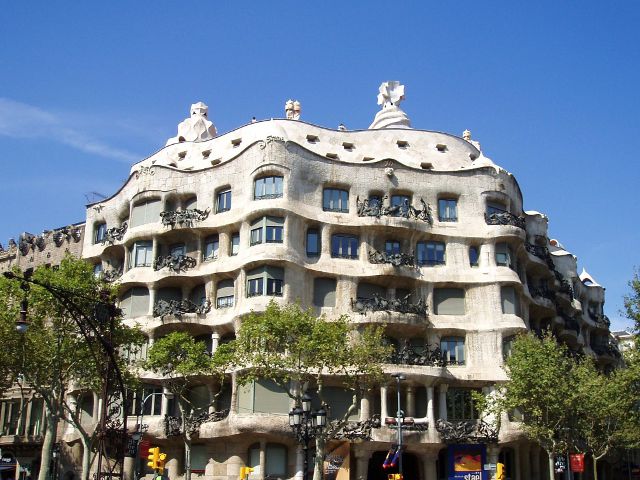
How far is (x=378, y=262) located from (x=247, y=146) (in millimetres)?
10761

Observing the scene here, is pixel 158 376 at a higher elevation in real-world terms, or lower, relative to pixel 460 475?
higher

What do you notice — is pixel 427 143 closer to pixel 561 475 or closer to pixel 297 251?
pixel 297 251

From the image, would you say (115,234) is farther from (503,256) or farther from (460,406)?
(503,256)

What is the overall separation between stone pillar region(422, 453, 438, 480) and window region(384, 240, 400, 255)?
12268 millimetres

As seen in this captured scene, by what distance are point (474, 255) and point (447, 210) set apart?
131 inches

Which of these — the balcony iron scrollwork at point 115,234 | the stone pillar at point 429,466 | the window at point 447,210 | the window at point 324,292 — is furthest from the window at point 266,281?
the stone pillar at point 429,466

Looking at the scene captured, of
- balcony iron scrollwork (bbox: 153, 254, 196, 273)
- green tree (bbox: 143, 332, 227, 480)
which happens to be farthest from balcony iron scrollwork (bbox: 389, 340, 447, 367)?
balcony iron scrollwork (bbox: 153, 254, 196, 273)

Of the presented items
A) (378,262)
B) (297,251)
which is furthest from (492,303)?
(297,251)

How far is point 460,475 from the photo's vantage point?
46.7 m

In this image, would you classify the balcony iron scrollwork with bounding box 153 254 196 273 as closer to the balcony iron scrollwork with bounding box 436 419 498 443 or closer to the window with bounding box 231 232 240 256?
the window with bounding box 231 232 240 256

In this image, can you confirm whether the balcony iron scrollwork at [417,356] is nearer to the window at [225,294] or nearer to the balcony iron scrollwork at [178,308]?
the window at [225,294]

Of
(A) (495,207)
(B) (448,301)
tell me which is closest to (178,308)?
(B) (448,301)

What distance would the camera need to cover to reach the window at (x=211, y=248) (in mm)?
50062

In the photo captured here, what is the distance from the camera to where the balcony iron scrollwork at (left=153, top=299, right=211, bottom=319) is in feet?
158
